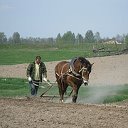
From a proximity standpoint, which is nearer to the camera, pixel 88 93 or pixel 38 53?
pixel 88 93

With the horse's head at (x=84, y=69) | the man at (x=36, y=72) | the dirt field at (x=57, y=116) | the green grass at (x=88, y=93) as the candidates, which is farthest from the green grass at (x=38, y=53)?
the dirt field at (x=57, y=116)

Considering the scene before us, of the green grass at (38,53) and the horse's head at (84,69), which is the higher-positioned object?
the horse's head at (84,69)

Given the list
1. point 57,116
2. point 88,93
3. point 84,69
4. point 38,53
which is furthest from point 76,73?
point 38,53

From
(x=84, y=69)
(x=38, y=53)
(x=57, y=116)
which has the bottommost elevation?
(x=38, y=53)

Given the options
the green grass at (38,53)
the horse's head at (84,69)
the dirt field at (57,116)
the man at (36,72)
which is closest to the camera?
the dirt field at (57,116)

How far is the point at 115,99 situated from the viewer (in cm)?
1938

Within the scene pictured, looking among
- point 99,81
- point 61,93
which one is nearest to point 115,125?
point 61,93

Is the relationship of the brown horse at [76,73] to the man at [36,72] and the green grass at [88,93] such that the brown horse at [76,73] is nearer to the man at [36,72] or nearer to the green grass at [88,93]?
the man at [36,72]

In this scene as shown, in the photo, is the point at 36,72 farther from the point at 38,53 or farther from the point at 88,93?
the point at 38,53

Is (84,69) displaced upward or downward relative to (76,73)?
upward

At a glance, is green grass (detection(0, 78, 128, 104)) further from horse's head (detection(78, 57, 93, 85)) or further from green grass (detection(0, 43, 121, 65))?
green grass (detection(0, 43, 121, 65))

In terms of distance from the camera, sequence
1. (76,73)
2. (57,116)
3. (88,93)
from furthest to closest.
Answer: (88,93)
(76,73)
(57,116)

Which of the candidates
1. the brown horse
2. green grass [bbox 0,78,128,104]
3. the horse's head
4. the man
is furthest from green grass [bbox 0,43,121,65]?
the horse's head

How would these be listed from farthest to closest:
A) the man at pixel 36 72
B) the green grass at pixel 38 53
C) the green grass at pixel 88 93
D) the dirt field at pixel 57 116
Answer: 1. the green grass at pixel 38 53
2. the green grass at pixel 88 93
3. the man at pixel 36 72
4. the dirt field at pixel 57 116
